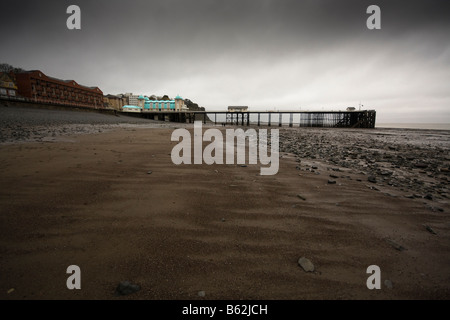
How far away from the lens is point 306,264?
1.82m

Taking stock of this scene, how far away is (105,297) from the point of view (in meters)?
1.47

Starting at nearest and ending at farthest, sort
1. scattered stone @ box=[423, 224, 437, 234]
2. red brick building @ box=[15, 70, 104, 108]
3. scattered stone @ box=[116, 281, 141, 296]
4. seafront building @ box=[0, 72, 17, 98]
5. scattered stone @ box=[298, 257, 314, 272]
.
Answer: scattered stone @ box=[116, 281, 141, 296], scattered stone @ box=[298, 257, 314, 272], scattered stone @ box=[423, 224, 437, 234], seafront building @ box=[0, 72, 17, 98], red brick building @ box=[15, 70, 104, 108]

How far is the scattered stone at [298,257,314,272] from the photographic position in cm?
177

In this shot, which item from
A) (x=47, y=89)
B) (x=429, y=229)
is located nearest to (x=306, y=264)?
(x=429, y=229)

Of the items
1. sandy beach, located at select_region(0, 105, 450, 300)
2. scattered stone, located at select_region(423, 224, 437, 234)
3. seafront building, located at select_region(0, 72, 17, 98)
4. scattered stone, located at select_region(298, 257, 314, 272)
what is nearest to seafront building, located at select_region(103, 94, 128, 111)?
seafront building, located at select_region(0, 72, 17, 98)

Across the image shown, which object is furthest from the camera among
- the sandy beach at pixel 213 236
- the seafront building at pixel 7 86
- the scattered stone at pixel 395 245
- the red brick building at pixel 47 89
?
the red brick building at pixel 47 89

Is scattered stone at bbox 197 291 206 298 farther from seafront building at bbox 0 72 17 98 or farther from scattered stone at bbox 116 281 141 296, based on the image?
seafront building at bbox 0 72 17 98

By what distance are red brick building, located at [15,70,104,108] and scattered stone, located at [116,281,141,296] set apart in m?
65.4

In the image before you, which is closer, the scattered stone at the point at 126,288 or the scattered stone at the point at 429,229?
the scattered stone at the point at 126,288

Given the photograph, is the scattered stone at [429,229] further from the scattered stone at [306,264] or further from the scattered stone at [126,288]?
the scattered stone at [126,288]

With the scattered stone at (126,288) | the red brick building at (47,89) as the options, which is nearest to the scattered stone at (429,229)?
the scattered stone at (126,288)

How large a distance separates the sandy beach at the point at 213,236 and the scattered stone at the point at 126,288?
0.11ft

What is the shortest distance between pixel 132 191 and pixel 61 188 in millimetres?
1166

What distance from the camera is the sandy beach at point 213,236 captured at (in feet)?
5.18
